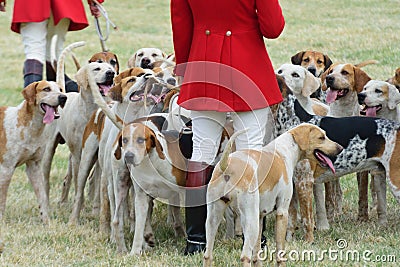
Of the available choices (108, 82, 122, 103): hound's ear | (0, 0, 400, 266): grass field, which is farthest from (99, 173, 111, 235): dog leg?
(108, 82, 122, 103): hound's ear

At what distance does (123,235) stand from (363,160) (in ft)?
6.33

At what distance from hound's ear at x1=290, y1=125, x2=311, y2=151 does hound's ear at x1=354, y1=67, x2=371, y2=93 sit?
1766mm

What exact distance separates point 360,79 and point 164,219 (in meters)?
2.12

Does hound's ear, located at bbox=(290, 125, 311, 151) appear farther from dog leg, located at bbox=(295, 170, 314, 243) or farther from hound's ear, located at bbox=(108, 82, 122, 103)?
hound's ear, located at bbox=(108, 82, 122, 103)

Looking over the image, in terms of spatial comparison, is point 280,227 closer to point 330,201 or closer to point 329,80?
point 330,201

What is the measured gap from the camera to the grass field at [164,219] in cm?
548

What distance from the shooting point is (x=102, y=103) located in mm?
5469

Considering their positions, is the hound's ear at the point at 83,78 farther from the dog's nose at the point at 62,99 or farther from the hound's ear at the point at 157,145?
the hound's ear at the point at 157,145

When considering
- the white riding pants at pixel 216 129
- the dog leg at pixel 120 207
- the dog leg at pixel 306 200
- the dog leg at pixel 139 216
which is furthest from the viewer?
the dog leg at pixel 306 200

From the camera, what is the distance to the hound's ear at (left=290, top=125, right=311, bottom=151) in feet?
16.9

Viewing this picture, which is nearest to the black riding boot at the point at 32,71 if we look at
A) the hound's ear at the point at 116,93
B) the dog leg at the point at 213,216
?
the hound's ear at the point at 116,93

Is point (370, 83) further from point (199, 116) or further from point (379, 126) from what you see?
point (199, 116)
